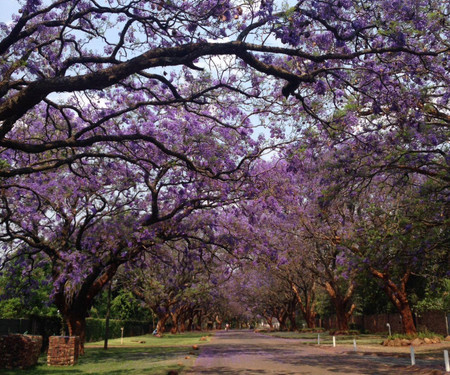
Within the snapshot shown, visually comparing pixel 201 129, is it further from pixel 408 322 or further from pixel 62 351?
pixel 408 322

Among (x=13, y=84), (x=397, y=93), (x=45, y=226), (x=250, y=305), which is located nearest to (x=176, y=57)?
(x=13, y=84)

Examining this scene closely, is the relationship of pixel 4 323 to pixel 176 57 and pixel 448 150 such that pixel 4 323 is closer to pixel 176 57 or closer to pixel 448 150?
pixel 176 57

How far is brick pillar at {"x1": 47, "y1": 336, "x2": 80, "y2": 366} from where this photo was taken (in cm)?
1595

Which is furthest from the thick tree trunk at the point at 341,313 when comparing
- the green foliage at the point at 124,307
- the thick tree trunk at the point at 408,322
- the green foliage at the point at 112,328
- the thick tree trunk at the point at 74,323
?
the green foliage at the point at 124,307

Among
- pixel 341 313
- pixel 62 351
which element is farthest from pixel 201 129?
pixel 341 313

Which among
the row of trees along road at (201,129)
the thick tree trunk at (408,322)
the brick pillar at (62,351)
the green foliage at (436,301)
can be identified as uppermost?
the row of trees along road at (201,129)

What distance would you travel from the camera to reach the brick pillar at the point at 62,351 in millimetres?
15953

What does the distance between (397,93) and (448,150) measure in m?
4.45

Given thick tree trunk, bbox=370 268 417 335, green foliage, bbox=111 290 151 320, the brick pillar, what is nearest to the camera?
the brick pillar

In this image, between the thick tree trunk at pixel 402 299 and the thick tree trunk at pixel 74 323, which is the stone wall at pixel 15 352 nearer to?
the thick tree trunk at pixel 74 323

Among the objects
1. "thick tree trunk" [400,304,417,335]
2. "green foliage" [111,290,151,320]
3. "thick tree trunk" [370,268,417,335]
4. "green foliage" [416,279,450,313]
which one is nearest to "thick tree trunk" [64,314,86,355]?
"thick tree trunk" [370,268,417,335]

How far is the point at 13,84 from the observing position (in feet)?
25.9

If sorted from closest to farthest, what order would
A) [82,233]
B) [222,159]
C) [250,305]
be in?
[222,159]
[82,233]
[250,305]

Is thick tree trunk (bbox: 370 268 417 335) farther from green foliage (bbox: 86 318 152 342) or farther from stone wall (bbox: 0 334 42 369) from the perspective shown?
green foliage (bbox: 86 318 152 342)
